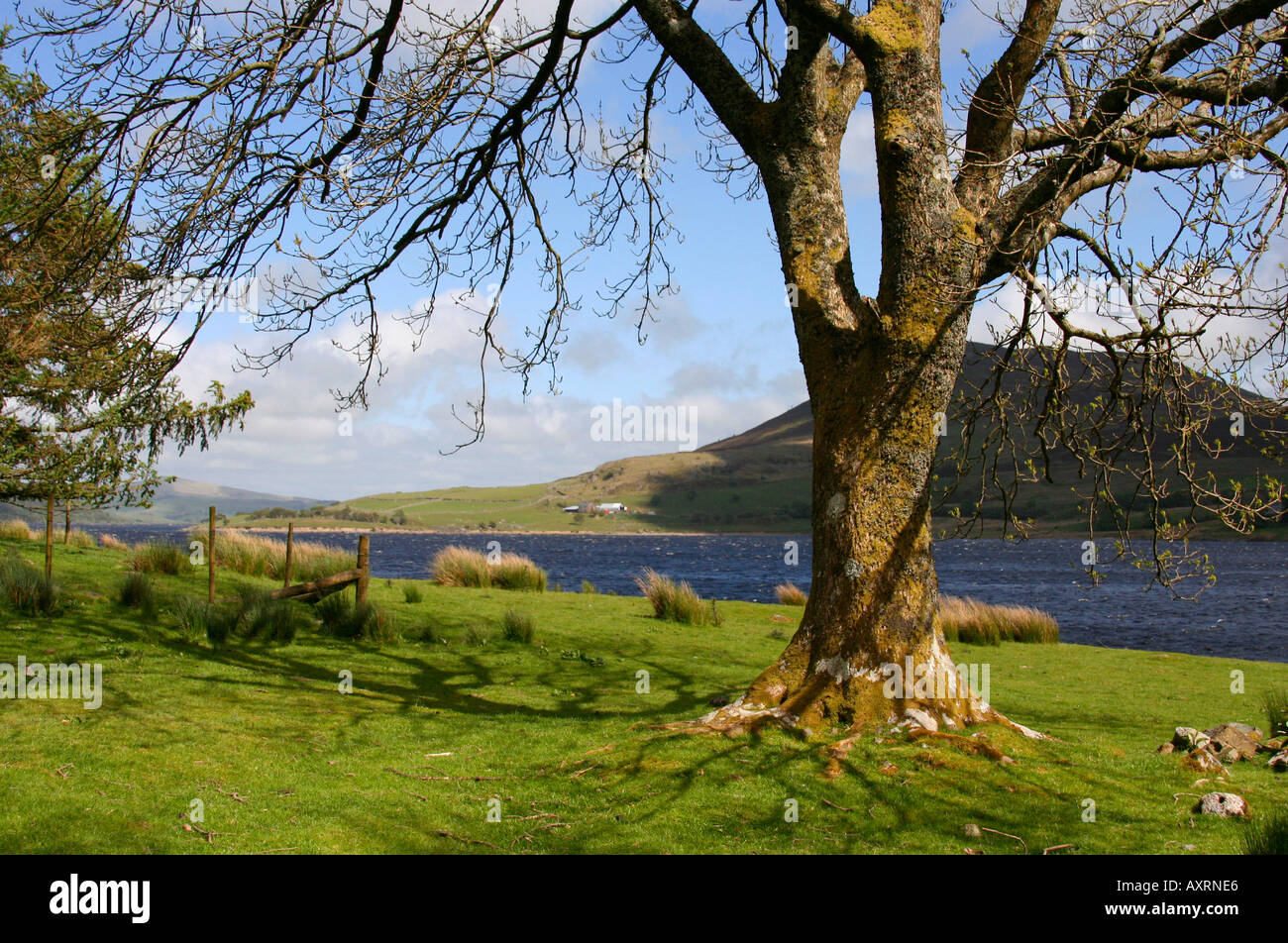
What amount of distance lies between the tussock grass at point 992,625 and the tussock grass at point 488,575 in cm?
902

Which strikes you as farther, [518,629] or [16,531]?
[16,531]

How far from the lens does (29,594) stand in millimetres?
10570

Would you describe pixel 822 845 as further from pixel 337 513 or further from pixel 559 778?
pixel 337 513

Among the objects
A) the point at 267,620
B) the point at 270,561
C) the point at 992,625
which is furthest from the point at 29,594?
the point at 992,625

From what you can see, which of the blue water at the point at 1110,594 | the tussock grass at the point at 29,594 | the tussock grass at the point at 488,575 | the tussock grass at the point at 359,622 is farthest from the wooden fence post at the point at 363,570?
the blue water at the point at 1110,594

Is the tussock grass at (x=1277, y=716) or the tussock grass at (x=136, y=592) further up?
the tussock grass at (x=136, y=592)

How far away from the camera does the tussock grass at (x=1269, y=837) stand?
425cm

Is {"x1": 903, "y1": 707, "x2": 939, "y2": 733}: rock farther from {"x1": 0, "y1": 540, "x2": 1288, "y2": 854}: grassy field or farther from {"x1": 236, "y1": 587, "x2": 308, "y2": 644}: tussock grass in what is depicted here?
{"x1": 236, "y1": 587, "x2": 308, "y2": 644}: tussock grass

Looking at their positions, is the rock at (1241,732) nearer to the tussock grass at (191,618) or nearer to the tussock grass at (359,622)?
the tussock grass at (359,622)

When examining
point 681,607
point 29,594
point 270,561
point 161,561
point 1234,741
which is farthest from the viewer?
point 270,561

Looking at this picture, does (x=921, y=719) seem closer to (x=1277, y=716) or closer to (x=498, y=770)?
(x=498, y=770)

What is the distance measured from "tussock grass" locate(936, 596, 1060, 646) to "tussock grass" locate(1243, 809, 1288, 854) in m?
11.7

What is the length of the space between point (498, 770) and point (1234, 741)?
18.9 ft
